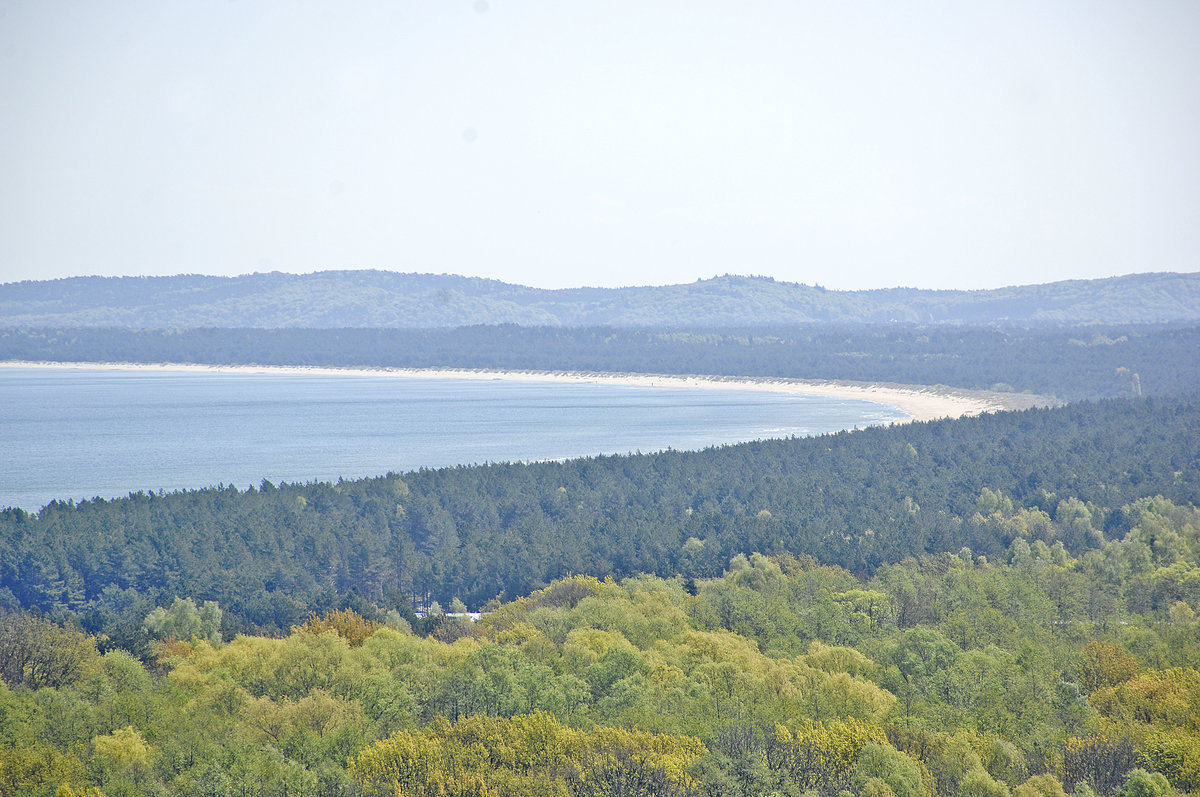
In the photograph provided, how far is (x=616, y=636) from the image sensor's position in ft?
131

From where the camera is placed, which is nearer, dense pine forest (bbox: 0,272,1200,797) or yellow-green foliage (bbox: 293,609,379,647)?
dense pine forest (bbox: 0,272,1200,797)

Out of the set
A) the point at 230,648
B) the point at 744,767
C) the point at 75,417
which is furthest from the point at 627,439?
the point at 744,767

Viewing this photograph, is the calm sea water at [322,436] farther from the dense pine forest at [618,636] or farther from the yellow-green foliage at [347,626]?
the yellow-green foliage at [347,626]

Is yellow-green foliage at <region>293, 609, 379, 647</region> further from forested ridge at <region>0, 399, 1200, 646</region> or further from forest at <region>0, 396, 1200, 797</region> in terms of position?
forested ridge at <region>0, 399, 1200, 646</region>

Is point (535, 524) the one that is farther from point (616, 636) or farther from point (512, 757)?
point (512, 757)

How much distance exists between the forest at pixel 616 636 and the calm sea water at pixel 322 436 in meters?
31.8

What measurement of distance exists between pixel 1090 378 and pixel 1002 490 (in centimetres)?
12568

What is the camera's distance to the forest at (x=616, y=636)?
89.5ft

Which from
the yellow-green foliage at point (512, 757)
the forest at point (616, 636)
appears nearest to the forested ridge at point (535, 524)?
the forest at point (616, 636)

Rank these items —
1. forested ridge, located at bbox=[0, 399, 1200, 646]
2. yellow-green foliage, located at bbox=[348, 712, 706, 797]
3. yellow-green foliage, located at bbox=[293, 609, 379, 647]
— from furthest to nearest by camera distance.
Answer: forested ridge, located at bbox=[0, 399, 1200, 646]
yellow-green foliage, located at bbox=[293, 609, 379, 647]
yellow-green foliage, located at bbox=[348, 712, 706, 797]

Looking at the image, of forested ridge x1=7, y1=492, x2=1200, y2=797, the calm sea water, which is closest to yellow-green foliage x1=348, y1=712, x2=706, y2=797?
forested ridge x1=7, y1=492, x2=1200, y2=797

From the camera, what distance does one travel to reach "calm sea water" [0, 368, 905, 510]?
372 ft

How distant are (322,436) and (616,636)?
11697 cm

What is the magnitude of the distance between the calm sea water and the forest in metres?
31.8
